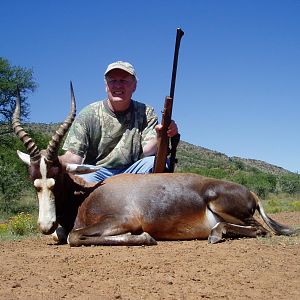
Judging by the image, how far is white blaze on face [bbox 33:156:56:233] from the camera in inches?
243

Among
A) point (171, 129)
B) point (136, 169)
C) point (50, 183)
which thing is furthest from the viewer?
point (136, 169)

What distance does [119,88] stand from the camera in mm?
8672

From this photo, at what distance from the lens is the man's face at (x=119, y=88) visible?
8680 mm

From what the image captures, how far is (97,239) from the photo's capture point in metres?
6.33

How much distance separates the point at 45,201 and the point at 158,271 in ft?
7.12

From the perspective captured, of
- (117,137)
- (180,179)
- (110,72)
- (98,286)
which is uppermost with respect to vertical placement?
(110,72)

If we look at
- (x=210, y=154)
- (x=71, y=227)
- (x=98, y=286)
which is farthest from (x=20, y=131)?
(x=210, y=154)

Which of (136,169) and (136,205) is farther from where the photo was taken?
(136,169)

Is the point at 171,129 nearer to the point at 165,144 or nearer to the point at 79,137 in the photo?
the point at 165,144

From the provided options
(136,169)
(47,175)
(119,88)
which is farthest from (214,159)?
(47,175)

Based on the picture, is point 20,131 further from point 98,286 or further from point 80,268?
point 98,286

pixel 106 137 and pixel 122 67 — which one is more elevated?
pixel 122 67

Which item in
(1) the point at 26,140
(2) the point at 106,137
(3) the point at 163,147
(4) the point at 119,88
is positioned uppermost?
(4) the point at 119,88

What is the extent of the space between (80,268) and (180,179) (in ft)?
8.33
